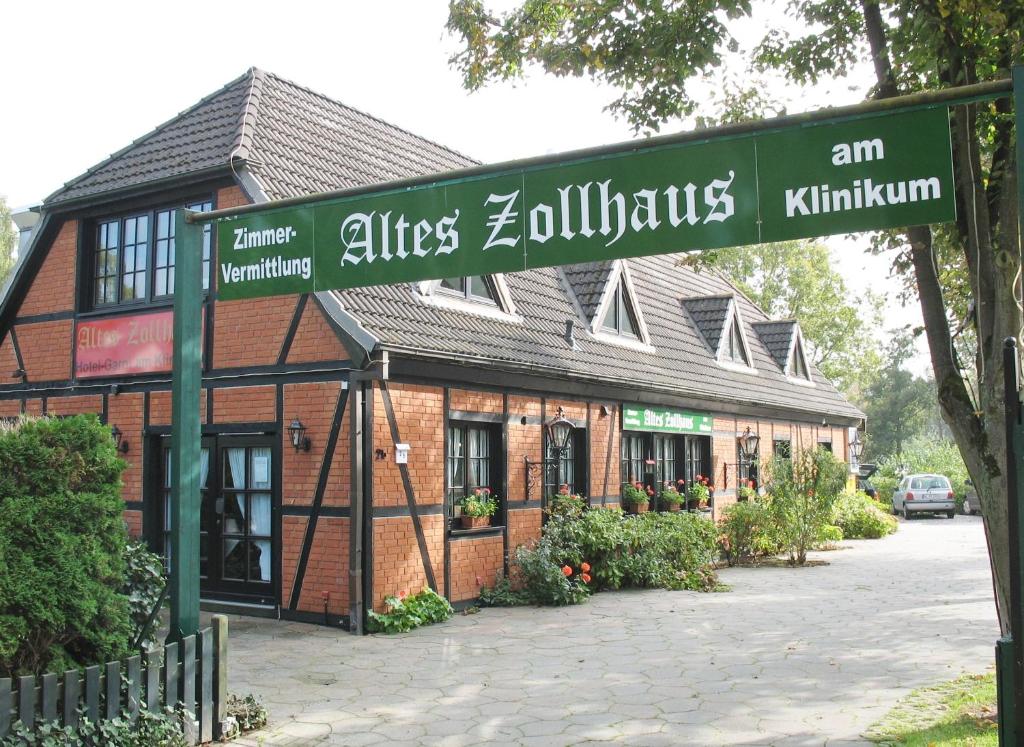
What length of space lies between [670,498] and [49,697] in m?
12.9

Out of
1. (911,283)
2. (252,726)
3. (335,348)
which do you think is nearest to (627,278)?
(911,283)

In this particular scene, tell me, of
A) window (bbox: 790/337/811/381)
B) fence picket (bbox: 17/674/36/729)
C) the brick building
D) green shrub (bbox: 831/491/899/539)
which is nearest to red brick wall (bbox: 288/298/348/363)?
the brick building

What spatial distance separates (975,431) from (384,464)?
20.7ft

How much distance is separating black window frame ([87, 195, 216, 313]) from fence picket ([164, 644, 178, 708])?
22.2 feet

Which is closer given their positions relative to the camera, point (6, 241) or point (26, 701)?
point (26, 701)

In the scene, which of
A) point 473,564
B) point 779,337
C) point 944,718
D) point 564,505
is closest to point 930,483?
point 779,337

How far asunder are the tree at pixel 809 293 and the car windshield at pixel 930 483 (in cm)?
1050

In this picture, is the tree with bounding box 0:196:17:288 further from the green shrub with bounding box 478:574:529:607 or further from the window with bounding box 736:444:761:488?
the green shrub with bounding box 478:574:529:607

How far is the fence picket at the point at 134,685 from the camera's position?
5883mm

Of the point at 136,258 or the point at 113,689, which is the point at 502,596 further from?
the point at 113,689

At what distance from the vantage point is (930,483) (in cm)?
3416

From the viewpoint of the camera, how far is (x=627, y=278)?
1817cm

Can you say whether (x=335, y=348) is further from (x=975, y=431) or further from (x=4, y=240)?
(x=4, y=240)

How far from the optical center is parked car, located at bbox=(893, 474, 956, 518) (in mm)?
33750
